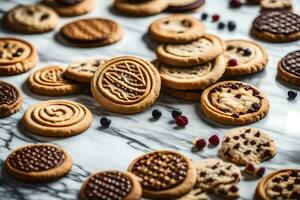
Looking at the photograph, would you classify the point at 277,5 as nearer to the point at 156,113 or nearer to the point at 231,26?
the point at 231,26

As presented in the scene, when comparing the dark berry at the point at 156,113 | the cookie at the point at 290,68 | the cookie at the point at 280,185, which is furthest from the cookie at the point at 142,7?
the cookie at the point at 280,185

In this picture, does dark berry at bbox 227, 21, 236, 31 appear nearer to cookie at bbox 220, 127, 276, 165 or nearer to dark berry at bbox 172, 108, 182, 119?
dark berry at bbox 172, 108, 182, 119

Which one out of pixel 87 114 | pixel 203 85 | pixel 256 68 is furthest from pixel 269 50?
pixel 87 114

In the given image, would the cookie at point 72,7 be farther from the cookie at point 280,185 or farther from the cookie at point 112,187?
the cookie at point 280,185

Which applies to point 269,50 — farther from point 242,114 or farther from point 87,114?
point 87,114

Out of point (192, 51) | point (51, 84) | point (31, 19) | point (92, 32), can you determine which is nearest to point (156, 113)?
point (192, 51)

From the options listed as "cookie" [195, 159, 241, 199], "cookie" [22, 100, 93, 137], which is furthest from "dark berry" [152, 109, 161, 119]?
"cookie" [195, 159, 241, 199]
